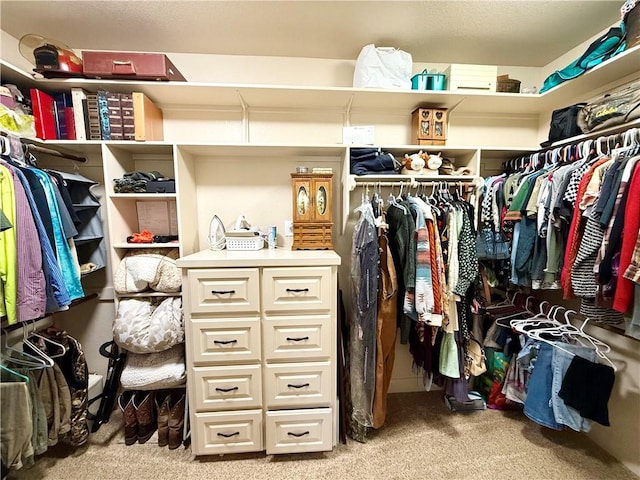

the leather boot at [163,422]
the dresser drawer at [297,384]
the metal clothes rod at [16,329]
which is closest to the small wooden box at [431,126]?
the dresser drawer at [297,384]

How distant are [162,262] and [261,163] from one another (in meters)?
0.92

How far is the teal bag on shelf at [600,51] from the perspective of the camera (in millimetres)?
1314

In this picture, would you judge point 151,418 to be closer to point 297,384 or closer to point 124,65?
point 297,384

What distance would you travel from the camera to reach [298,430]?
149 centimetres

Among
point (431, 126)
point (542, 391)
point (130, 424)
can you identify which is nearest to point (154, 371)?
point (130, 424)

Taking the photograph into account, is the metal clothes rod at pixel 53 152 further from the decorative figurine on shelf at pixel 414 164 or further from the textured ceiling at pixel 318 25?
the decorative figurine on shelf at pixel 414 164

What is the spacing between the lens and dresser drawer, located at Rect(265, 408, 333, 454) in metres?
1.48

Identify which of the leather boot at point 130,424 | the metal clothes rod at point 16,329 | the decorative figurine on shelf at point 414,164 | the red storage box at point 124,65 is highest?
the red storage box at point 124,65

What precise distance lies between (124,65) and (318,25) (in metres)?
1.11

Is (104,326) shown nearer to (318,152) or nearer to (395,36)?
(318,152)

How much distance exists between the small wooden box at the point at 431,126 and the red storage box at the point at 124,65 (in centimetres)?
157

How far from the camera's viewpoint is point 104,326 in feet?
6.27

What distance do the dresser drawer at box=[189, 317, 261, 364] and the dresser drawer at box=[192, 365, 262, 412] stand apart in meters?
0.06

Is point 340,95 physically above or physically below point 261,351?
above
